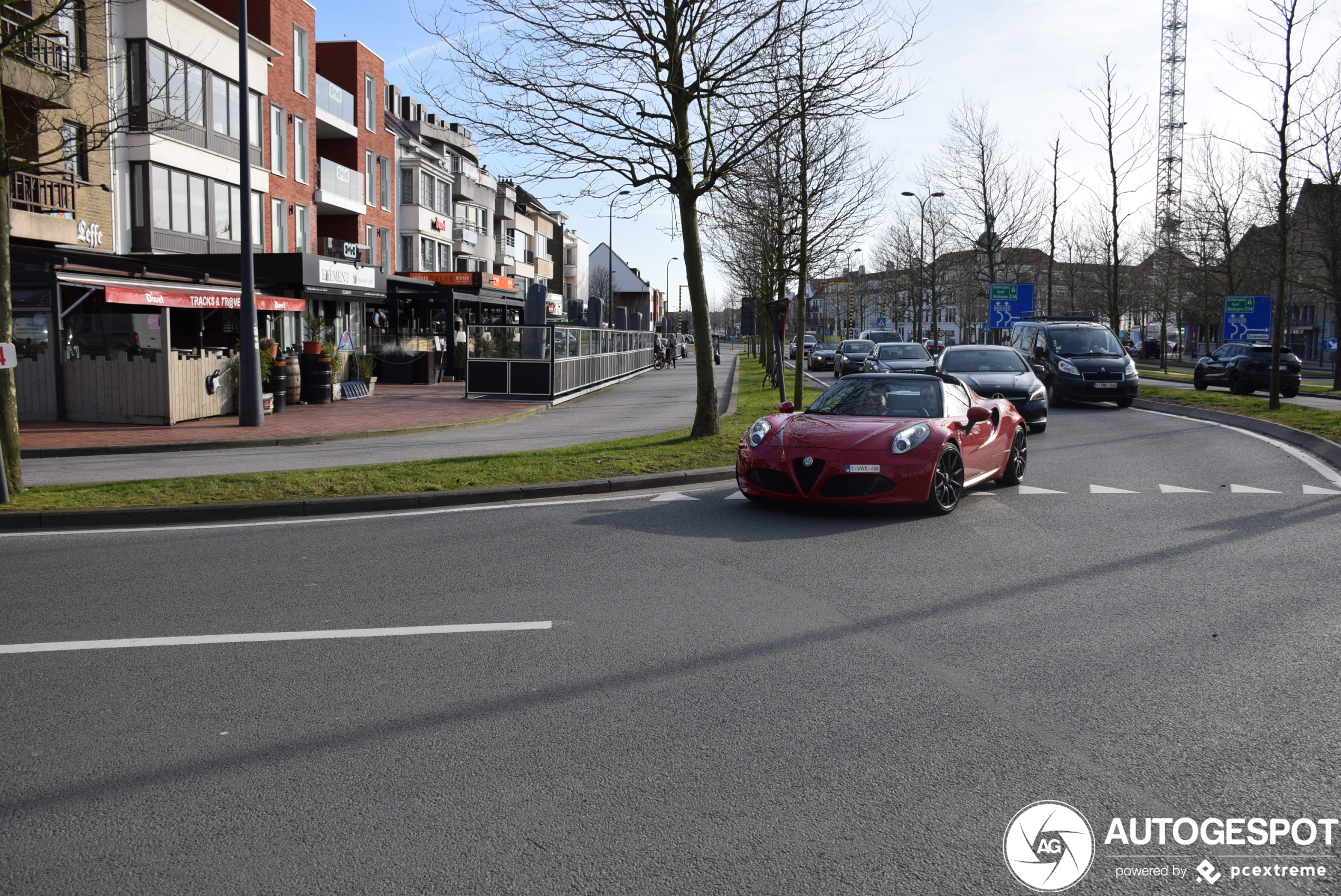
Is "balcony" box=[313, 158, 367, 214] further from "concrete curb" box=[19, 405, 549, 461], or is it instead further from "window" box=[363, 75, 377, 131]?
"concrete curb" box=[19, 405, 549, 461]

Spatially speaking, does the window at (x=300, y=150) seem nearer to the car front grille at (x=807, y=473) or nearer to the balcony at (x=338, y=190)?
the balcony at (x=338, y=190)

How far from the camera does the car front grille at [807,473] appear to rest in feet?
30.0

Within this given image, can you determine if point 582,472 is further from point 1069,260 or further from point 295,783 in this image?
point 1069,260

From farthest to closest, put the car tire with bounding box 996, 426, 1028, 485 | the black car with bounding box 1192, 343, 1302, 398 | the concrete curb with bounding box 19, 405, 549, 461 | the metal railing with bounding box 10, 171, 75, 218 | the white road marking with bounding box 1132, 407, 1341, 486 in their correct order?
the black car with bounding box 1192, 343, 1302, 398, the metal railing with bounding box 10, 171, 75, 218, the concrete curb with bounding box 19, 405, 549, 461, the white road marking with bounding box 1132, 407, 1341, 486, the car tire with bounding box 996, 426, 1028, 485

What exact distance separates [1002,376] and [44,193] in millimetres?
20048

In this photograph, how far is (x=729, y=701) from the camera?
4.47 m

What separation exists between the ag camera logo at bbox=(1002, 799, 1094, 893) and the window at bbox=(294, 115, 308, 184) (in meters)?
34.0

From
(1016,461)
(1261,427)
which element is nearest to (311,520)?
(1016,461)

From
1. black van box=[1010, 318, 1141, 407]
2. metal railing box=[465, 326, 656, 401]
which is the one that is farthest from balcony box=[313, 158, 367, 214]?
black van box=[1010, 318, 1141, 407]

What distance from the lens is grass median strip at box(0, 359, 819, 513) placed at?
10.0 m

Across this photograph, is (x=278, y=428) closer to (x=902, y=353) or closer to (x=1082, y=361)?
(x=1082, y=361)

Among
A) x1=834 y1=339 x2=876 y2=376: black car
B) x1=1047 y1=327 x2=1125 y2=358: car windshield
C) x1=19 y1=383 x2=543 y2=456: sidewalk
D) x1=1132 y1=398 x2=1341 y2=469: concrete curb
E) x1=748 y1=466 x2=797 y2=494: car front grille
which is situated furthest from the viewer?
x1=834 y1=339 x2=876 y2=376: black car

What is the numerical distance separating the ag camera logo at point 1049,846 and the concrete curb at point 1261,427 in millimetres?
11264

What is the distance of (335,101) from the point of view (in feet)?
119
